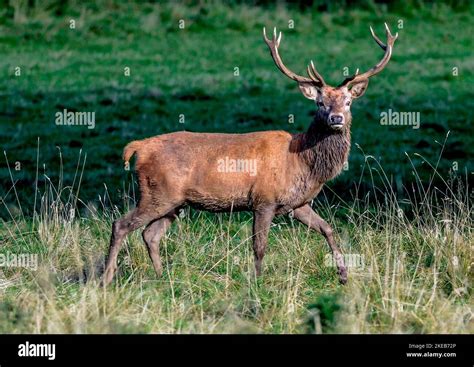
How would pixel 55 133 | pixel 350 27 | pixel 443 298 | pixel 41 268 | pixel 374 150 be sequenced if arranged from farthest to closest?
pixel 350 27, pixel 55 133, pixel 374 150, pixel 41 268, pixel 443 298

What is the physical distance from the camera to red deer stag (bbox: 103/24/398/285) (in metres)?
10.4

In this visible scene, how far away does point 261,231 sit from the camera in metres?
10.4

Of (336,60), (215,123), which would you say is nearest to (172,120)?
(215,123)

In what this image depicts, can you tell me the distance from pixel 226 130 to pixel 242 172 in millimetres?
6873

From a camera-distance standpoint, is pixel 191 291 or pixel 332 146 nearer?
pixel 191 291

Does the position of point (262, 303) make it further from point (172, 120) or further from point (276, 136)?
point (172, 120)

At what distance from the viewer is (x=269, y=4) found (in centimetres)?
2495

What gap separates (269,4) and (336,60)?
425 centimetres

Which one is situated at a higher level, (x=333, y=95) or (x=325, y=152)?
(x=333, y=95)
